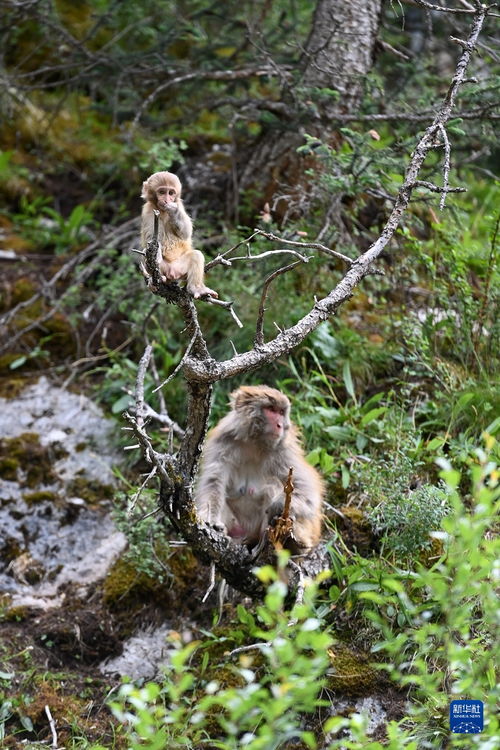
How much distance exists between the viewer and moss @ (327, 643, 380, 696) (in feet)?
15.8

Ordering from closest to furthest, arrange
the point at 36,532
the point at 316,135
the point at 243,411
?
the point at 243,411, the point at 36,532, the point at 316,135

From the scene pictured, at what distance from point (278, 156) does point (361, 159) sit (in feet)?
5.33

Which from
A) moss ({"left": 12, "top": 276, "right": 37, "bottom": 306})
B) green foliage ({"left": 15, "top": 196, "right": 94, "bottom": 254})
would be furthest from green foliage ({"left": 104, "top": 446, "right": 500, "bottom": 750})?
green foliage ({"left": 15, "top": 196, "right": 94, "bottom": 254})

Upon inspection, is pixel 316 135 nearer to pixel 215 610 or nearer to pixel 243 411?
pixel 243 411

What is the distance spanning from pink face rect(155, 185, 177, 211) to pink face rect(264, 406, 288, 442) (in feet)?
4.44

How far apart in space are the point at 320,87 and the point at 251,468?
3.73 m

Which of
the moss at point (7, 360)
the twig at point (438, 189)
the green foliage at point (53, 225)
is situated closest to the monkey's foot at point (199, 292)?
the twig at point (438, 189)

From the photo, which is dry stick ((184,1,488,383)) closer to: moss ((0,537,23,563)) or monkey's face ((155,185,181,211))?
monkey's face ((155,185,181,211))

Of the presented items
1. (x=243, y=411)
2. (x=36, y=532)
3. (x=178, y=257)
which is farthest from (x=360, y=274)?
(x=36, y=532)

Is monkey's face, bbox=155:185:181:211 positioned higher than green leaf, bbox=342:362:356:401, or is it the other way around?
monkey's face, bbox=155:185:181:211

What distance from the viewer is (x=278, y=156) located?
26.0 feet

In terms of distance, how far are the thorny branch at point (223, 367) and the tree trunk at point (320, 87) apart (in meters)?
2.40

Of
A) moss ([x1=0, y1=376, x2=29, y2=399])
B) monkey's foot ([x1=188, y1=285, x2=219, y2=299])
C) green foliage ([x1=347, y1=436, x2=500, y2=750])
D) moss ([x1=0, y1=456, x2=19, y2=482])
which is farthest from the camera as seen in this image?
moss ([x1=0, y1=376, x2=29, y2=399])

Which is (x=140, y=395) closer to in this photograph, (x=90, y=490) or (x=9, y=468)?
(x=90, y=490)
